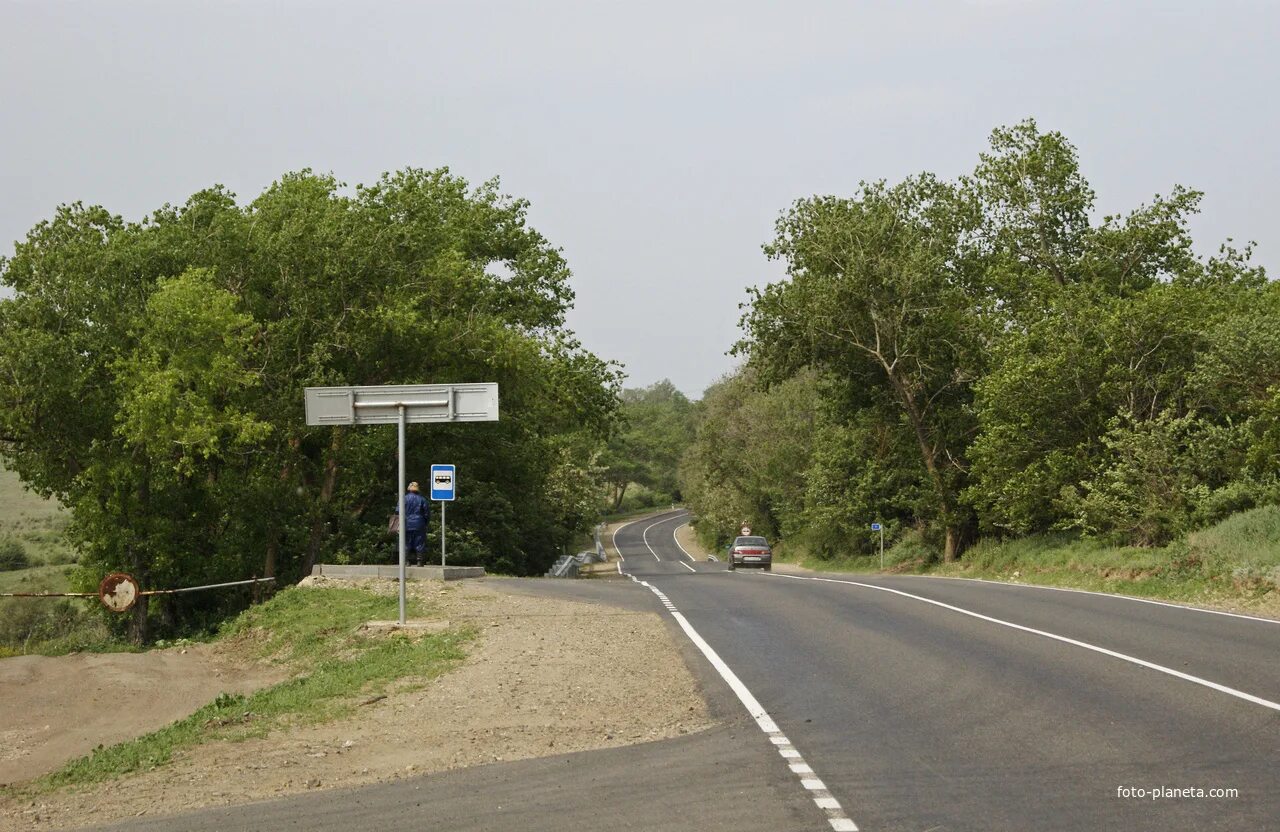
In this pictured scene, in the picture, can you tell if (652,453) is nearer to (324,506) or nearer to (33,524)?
(33,524)

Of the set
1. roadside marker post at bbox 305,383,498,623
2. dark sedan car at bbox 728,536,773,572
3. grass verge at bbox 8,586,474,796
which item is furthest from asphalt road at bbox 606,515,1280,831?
dark sedan car at bbox 728,536,773,572

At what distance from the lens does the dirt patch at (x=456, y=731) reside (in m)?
8.14

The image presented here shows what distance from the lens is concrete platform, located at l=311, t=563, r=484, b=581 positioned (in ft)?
77.9

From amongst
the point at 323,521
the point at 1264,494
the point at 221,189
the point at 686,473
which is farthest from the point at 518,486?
the point at 686,473

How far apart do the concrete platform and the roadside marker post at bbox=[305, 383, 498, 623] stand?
22.9 feet

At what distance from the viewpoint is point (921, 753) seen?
8.22 m

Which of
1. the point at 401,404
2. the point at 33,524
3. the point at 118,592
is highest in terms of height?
the point at 401,404

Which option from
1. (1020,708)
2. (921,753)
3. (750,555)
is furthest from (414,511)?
(750,555)

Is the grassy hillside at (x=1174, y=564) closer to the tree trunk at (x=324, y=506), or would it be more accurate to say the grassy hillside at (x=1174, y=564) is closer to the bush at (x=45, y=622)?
the tree trunk at (x=324, y=506)

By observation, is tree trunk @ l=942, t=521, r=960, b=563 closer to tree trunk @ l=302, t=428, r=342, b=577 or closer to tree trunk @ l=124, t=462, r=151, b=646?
tree trunk @ l=302, t=428, r=342, b=577

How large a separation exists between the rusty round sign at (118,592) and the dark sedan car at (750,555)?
31560 mm

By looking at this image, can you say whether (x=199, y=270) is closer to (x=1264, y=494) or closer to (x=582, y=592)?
(x=582, y=592)

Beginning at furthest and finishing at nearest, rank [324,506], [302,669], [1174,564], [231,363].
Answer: [324,506]
[231,363]
[1174,564]
[302,669]

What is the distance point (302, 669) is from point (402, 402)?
12.2 ft
